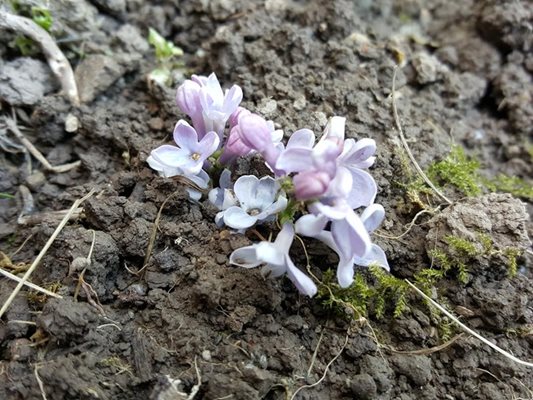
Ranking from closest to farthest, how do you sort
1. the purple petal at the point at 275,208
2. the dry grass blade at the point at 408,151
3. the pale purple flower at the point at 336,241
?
the pale purple flower at the point at 336,241, the purple petal at the point at 275,208, the dry grass blade at the point at 408,151

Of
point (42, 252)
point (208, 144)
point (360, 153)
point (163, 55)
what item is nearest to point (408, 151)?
point (360, 153)

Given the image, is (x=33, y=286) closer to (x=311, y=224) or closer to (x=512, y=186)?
(x=311, y=224)

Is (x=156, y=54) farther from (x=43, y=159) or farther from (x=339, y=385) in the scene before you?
(x=339, y=385)

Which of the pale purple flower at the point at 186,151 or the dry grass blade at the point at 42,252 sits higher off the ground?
the pale purple flower at the point at 186,151

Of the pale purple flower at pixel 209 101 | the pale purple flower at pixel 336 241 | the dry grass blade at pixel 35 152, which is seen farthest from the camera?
the dry grass blade at pixel 35 152

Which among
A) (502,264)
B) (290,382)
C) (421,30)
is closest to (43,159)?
(290,382)

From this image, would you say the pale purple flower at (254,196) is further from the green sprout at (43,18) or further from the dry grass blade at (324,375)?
the green sprout at (43,18)

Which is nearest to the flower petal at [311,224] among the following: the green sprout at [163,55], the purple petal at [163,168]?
the purple petal at [163,168]
